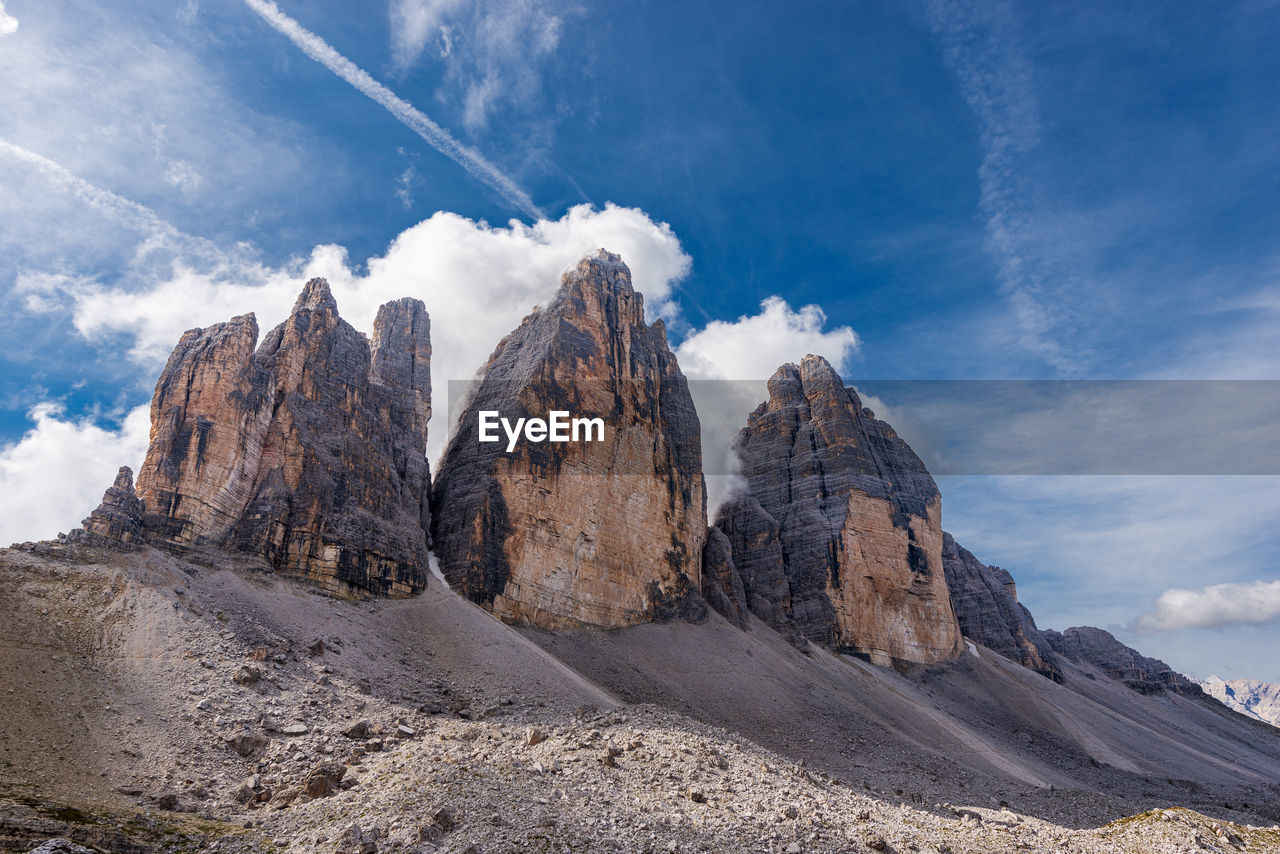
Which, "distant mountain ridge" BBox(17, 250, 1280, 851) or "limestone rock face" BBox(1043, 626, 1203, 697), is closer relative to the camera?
"distant mountain ridge" BBox(17, 250, 1280, 851)

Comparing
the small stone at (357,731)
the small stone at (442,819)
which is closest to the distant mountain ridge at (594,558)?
the small stone at (357,731)

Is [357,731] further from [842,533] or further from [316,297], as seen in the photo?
[842,533]

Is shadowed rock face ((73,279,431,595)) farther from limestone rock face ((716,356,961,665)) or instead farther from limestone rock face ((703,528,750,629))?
limestone rock face ((716,356,961,665))

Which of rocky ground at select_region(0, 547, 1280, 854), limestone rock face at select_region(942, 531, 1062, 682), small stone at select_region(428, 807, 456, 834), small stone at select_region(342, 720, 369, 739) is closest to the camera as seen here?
small stone at select_region(428, 807, 456, 834)

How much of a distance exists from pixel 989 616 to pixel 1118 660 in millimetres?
51126

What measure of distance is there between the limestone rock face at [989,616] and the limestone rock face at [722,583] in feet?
154

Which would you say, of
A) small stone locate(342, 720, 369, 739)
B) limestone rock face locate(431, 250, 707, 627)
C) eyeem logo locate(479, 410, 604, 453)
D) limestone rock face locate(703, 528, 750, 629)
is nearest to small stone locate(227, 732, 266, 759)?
small stone locate(342, 720, 369, 739)

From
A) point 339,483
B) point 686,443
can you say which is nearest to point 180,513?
point 339,483

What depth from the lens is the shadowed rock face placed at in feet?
156

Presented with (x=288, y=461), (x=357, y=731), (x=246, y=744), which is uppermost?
(x=288, y=461)

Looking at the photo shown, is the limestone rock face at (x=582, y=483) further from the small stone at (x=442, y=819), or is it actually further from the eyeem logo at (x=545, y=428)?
the small stone at (x=442, y=819)

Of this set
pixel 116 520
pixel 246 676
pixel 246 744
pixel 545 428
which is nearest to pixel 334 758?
pixel 246 744

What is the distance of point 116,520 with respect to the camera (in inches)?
1624

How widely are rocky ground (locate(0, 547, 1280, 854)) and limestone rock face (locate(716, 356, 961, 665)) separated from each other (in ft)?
152
